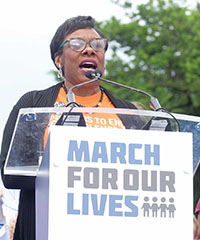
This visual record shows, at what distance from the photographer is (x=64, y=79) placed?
3.85m

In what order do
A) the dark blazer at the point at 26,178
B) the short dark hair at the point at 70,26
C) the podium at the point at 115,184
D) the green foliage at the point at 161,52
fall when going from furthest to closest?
the green foliage at the point at 161,52, the short dark hair at the point at 70,26, the dark blazer at the point at 26,178, the podium at the point at 115,184

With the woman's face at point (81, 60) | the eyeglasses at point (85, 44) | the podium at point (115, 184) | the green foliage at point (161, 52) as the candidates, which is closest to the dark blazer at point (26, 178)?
the woman's face at point (81, 60)

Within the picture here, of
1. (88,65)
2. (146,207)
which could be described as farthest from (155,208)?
(88,65)

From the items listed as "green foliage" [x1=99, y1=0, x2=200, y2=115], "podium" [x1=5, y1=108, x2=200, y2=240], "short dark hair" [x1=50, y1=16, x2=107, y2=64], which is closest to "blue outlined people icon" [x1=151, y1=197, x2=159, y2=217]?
"podium" [x1=5, y1=108, x2=200, y2=240]

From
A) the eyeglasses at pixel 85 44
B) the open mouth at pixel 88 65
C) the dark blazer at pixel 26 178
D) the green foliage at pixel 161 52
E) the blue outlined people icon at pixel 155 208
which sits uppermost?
the green foliage at pixel 161 52

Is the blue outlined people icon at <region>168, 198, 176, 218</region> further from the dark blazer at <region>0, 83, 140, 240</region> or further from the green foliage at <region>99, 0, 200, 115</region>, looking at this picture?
the green foliage at <region>99, 0, 200, 115</region>

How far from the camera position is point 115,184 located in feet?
8.37

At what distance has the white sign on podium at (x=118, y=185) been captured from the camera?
2.51 metres

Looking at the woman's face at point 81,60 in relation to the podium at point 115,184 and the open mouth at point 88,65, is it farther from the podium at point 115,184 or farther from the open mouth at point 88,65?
the podium at point 115,184

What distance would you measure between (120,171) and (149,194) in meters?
0.14

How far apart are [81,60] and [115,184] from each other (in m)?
1.25

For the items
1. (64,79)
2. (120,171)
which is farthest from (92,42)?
(120,171)


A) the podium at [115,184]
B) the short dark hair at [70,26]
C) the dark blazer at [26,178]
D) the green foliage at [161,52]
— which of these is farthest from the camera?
the green foliage at [161,52]

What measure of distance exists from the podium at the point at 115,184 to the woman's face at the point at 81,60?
1034 mm
